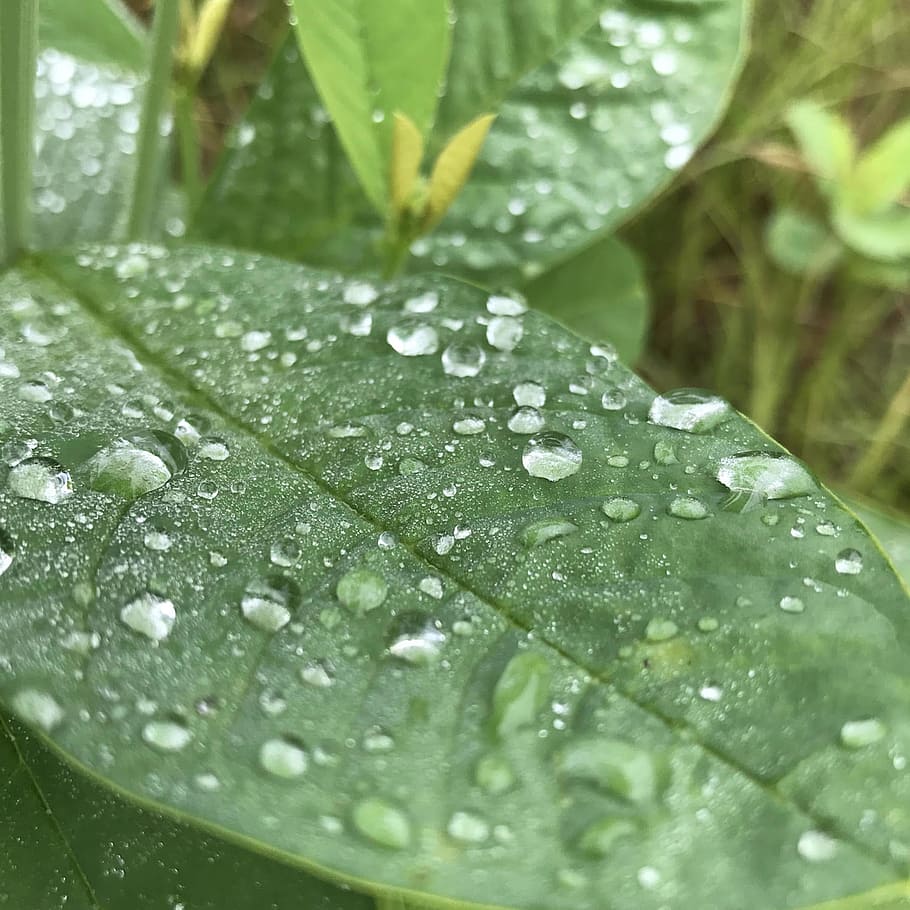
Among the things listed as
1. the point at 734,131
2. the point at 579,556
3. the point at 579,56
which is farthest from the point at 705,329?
the point at 579,556

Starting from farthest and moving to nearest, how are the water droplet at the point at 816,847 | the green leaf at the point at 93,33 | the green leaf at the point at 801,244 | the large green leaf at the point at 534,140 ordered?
the green leaf at the point at 801,244, the green leaf at the point at 93,33, the large green leaf at the point at 534,140, the water droplet at the point at 816,847

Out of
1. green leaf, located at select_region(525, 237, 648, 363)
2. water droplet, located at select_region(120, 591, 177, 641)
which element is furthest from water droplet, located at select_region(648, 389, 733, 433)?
green leaf, located at select_region(525, 237, 648, 363)

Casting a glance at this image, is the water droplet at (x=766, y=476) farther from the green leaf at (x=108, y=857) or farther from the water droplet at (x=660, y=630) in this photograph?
the green leaf at (x=108, y=857)

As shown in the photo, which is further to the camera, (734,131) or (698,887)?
(734,131)

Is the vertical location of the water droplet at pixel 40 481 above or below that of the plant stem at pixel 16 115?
below

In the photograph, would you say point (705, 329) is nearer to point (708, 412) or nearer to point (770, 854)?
point (708, 412)

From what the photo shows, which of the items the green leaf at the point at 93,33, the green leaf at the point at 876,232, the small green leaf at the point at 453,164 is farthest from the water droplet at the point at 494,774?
the green leaf at the point at 876,232
